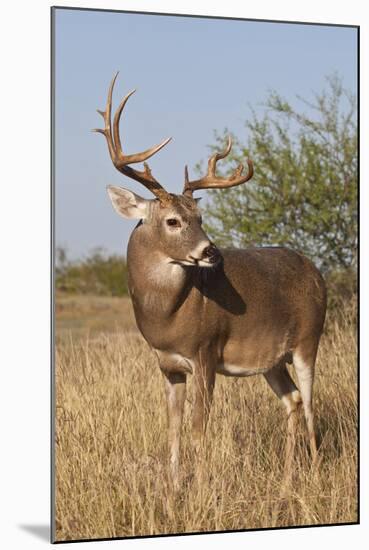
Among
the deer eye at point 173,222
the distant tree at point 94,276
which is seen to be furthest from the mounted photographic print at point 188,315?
the distant tree at point 94,276

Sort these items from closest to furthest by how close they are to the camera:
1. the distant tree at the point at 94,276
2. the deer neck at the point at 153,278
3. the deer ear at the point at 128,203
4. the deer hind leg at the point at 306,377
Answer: the deer ear at the point at 128,203
the deer neck at the point at 153,278
the deer hind leg at the point at 306,377
the distant tree at the point at 94,276

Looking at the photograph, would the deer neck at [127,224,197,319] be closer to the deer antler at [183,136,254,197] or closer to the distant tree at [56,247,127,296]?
the deer antler at [183,136,254,197]

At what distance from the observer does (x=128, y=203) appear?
855cm

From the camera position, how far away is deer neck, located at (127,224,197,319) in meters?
8.62

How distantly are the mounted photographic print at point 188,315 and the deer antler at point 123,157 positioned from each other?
1 cm

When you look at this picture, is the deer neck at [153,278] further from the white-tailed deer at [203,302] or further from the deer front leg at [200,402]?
the deer front leg at [200,402]

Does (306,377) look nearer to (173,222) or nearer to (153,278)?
(153,278)

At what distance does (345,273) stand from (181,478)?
15.1ft

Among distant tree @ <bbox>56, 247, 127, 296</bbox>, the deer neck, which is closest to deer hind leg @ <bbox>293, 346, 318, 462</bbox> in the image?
the deer neck

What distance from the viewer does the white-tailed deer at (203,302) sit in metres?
8.52

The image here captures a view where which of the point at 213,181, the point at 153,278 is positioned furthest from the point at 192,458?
the point at 213,181

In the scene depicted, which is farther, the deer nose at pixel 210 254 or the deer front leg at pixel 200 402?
the deer front leg at pixel 200 402

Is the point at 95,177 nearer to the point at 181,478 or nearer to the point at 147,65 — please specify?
the point at 147,65

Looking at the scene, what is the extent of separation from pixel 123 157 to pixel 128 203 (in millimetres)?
282
